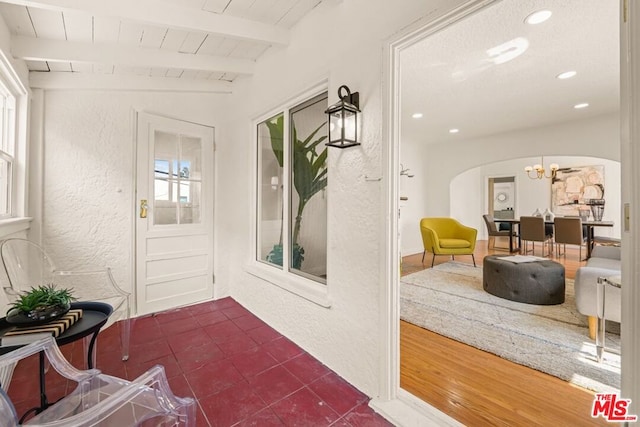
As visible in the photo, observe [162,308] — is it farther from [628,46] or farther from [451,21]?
[628,46]

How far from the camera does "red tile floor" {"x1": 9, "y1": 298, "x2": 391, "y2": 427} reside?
1.53m

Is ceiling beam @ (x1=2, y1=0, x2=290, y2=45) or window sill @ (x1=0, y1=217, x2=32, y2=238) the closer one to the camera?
ceiling beam @ (x1=2, y1=0, x2=290, y2=45)

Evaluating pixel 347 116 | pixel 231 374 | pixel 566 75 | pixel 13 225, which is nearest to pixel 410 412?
pixel 231 374

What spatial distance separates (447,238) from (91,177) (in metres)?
5.66

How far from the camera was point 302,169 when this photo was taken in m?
2.38

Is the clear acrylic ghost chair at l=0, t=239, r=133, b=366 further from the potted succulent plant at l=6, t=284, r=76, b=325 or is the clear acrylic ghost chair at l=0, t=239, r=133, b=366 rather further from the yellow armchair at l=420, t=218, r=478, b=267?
the yellow armchair at l=420, t=218, r=478, b=267

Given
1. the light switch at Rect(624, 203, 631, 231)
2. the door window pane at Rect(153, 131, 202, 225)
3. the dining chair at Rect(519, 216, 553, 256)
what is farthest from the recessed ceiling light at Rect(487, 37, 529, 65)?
the dining chair at Rect(519, 216, 553, 256)

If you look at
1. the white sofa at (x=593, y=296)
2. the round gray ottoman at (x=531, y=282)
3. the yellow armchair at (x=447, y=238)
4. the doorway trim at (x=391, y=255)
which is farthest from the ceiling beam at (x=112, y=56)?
the yellow armchair at (x=447, y=238)

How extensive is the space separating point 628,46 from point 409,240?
5646 mm

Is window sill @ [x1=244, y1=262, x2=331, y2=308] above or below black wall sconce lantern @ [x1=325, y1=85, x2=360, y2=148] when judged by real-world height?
below

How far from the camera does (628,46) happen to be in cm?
85

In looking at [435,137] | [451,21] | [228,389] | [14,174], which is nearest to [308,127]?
[451,21]

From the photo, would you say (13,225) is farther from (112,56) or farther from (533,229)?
(533,229)

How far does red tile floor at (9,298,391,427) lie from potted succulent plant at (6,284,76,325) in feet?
2.16
